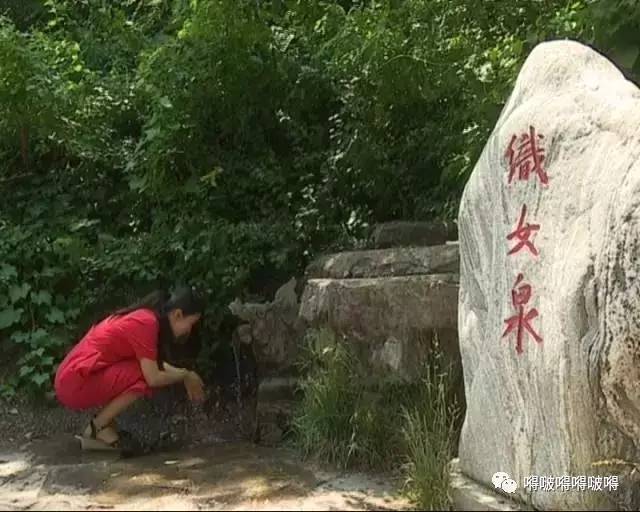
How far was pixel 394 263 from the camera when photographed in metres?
5.53

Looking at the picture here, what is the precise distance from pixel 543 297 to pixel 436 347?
1.18 meters

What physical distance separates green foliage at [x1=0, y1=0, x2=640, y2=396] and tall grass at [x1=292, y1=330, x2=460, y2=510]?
1.50 metres

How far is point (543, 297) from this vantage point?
3891 mm

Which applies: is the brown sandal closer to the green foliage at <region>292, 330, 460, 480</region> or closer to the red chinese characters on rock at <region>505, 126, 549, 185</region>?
the green foliage at <region>292, 330, 460, 480</region>

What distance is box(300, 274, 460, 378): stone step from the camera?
195 inches

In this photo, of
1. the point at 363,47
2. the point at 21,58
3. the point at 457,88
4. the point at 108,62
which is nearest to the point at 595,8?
the point at 457,88

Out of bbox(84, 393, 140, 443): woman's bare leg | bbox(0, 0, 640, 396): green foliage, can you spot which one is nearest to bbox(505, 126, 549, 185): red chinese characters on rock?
bbox(0, 0, 640, 396): green foliage

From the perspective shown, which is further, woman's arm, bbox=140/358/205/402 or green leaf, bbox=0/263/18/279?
green leaf, bbox=0/263/18/279

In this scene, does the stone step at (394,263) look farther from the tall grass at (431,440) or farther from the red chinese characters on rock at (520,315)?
the red chinese characters on rock at (520,315)

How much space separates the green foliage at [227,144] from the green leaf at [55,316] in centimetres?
2

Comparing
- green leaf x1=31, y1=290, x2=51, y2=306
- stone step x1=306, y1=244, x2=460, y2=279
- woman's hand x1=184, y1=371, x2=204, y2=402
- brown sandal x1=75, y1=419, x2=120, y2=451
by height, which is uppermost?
stone step x1=306, y1=244, x2=460, y2=279

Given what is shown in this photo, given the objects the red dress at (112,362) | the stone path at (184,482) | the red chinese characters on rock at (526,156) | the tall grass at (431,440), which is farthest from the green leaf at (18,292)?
the red chinese characters on rock at (526,156)

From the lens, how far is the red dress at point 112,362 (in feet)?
17.8

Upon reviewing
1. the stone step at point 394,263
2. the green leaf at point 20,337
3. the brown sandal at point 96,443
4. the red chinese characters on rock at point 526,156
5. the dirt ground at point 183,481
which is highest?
the red chinese characters on rock at point 526,156
